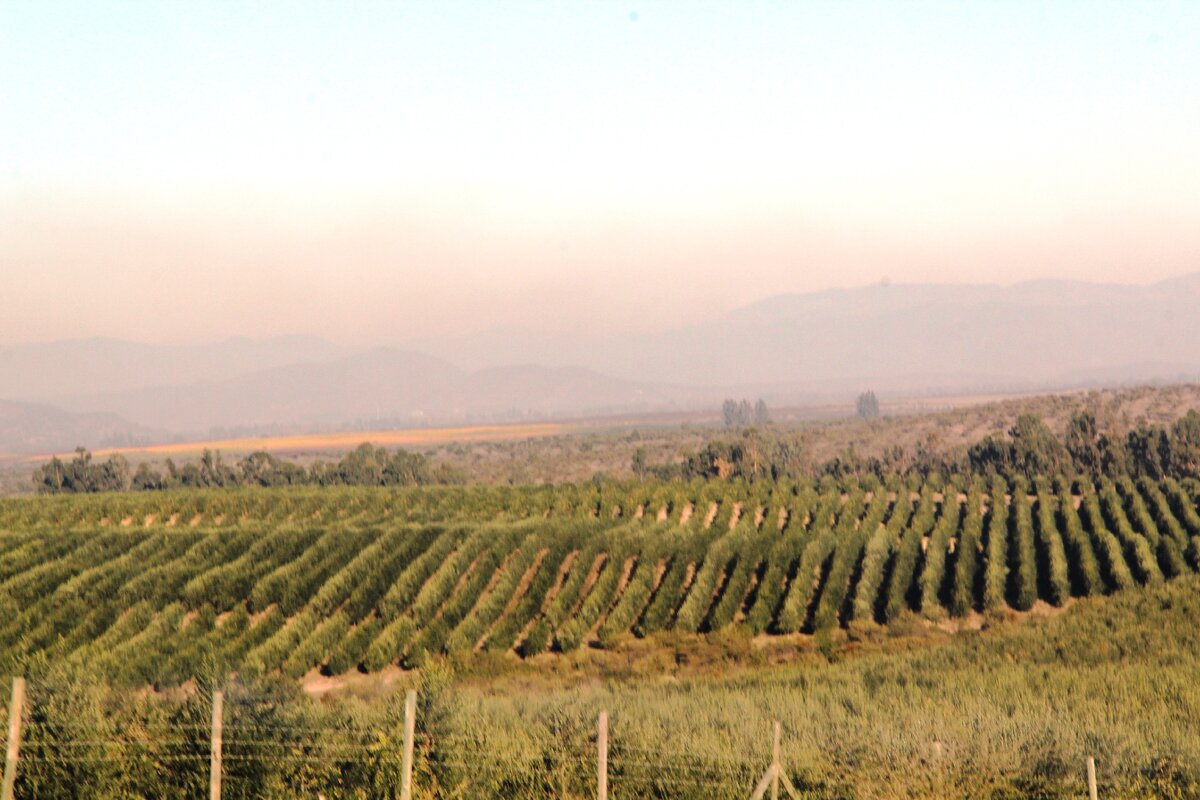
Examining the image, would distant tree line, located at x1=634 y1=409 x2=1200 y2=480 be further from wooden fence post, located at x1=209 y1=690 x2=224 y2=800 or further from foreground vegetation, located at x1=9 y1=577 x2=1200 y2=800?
wooden fence post, located at x1=209 y1=690 x2=224 y2=800

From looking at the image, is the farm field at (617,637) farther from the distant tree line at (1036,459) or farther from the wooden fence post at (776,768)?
the distant tree line at (1036,459)

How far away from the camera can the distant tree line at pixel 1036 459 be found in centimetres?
7600

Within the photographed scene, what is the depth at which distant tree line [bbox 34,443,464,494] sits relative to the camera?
295 feet

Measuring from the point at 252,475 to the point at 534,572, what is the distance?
5447cm

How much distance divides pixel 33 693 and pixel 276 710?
338cm

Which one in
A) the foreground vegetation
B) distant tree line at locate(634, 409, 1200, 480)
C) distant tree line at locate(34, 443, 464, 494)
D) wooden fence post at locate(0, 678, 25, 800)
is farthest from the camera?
distant tree line at locate(34, 443, 464, 494)

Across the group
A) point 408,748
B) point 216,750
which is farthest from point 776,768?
point 216,750

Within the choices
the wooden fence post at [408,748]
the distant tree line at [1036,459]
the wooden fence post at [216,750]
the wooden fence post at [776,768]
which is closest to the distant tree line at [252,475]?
the distant tree line at [1036,459]

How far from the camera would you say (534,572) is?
43906 millimetres

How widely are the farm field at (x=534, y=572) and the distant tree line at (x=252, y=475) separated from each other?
33387 mm

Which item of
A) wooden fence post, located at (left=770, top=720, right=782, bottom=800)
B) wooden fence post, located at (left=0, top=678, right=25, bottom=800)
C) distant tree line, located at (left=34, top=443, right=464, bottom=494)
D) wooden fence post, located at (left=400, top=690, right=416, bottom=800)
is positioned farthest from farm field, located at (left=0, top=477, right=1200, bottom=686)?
distant tree line, located at (left=34, top=443, right=464, bottom=494)

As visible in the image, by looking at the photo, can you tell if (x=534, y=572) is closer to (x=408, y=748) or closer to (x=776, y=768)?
(x=776, y=768)

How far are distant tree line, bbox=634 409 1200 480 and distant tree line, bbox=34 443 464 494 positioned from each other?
1905 cm

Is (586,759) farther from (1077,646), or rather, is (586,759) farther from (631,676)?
(1077,646)
